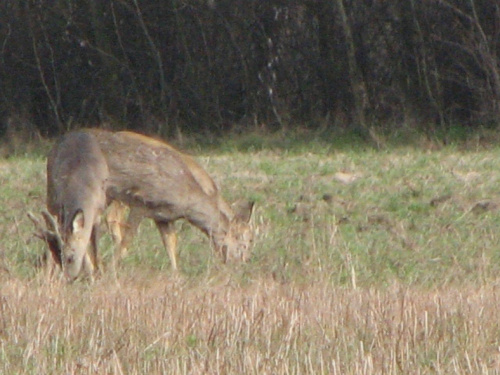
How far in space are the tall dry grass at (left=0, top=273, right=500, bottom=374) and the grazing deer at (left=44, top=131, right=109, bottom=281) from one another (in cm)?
129

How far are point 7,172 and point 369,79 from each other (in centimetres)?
742

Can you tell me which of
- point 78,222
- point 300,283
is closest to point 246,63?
point 78,222

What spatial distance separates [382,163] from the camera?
14.5 m

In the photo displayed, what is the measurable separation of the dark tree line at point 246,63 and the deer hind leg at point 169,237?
815 centimetres

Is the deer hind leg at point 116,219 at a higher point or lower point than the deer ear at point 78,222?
lower

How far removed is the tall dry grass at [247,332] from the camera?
584 centimetres

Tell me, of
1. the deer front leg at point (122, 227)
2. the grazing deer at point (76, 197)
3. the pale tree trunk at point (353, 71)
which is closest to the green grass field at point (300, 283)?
the deer front leg at point (122, 227)

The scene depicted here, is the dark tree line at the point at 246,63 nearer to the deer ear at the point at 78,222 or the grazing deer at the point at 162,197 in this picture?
the grazing deer at the point at 162,197

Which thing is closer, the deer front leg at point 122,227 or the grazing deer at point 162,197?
the deer front leg at point 122,227

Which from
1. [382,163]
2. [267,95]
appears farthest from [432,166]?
[267,95]

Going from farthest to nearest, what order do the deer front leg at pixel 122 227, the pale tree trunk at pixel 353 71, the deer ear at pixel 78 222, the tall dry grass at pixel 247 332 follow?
the pale tree trunk at pixel 353 71 < the deer front leg at pixel 122 227 < the deer ear at pixel 78 222 < the tall dry grass at pixel 247 332

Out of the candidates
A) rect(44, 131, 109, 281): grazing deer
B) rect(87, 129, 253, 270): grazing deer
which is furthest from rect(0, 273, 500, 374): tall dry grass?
rect(87, 129, 253, 270): grazing deer

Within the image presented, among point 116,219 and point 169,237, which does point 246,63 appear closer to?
point 116,219

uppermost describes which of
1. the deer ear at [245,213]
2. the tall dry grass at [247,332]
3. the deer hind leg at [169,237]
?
the tall dry grass at [247,332]
